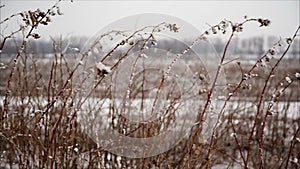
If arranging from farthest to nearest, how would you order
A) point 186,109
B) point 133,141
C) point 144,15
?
point 186,109, point 133,141, point 144,15

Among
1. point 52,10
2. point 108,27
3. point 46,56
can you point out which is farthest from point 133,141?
point 46,56

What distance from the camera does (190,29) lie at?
247cm

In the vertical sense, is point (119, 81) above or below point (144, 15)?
below

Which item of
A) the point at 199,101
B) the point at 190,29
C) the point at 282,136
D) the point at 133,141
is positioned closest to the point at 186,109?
the point at 199,101

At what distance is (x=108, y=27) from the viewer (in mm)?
2357

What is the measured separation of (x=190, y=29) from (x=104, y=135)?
1204 millimetres

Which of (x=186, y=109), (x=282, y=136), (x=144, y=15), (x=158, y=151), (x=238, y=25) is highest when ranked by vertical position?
(x=144, y=15)

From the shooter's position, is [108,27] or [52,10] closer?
[52,10]

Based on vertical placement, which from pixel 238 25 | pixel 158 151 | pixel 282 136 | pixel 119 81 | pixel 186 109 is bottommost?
pixel 282 136

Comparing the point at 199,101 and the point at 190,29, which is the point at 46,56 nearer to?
the point at 199,101

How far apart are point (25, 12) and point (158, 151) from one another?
58.7 inches

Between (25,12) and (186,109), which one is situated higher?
(25,12)

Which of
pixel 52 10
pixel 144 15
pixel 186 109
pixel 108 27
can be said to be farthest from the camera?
pixel 186 109

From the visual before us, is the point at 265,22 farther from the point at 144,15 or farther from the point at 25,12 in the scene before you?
the point at 144,15
